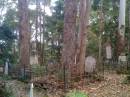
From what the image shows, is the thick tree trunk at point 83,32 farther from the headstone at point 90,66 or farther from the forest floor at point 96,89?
the forest floor at point 96,89

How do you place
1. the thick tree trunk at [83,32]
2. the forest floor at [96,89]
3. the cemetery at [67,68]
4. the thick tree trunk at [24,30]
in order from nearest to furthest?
the forest floor at [96,89]
the cemetery at [67,68]
the thick tree trunk at [83,32]
the thick tree trunk at [24,30]

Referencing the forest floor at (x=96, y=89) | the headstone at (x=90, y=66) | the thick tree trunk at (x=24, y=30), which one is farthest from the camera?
the thick tree trunk at (x=24, y=30)

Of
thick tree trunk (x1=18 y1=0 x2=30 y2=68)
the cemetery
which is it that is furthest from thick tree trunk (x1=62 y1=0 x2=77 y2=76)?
thick tree trunk (x1=18 y1=0 x2=30 y2=68)

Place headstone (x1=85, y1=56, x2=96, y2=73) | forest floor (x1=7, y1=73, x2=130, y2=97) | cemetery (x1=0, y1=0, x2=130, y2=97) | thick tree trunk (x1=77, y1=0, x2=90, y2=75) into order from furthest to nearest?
thick tree trunk (x1=77, y1=0, x2=90, y2=75), headstone (x1=85, y1=56, x2=96, y2=73), cemetery (x1=0, y1=0, x2=130, y2=97), forest floor (x1=7, y1=73, x2=130, y2=97)

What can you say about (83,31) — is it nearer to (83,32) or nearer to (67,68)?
(83,32)

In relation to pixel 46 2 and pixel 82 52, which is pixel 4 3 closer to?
pixel 46 2

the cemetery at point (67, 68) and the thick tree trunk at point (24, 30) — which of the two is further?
the thick tree trunk at point (24, 30)

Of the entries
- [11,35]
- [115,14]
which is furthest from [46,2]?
[11,35]

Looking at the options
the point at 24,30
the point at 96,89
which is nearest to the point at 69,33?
the point at 96,89

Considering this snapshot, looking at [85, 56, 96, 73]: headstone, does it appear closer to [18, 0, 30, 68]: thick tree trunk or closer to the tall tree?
the tall tree

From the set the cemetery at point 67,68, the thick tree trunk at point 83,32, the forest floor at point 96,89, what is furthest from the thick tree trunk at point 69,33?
the thick tree trunk at point 83,32

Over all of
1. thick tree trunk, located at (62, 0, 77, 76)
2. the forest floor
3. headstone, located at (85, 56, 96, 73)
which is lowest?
the forest floor

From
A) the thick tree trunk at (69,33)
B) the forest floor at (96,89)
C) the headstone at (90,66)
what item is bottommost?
the forest floor at (96,89)

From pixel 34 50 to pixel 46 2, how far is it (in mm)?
7009
